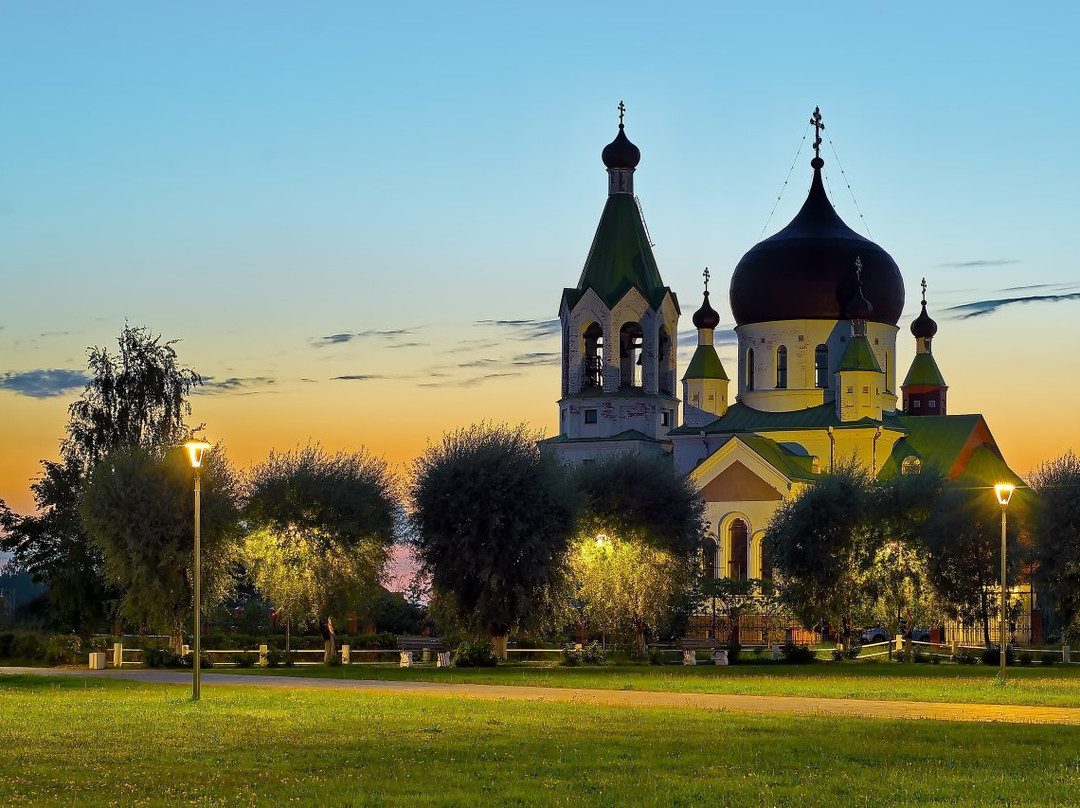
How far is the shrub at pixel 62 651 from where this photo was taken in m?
54.2

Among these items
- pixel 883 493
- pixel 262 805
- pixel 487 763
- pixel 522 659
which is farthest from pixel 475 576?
pixel 262 805

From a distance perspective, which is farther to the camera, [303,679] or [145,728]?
[303,679]

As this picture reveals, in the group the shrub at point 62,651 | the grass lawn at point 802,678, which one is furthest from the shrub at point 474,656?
the shrub at point 62,651

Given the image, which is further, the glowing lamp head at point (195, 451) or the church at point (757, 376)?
the church at point (757, 376)

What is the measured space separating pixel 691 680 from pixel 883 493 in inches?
1043

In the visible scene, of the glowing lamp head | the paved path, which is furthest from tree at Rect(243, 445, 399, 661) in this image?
the glowing lamp head

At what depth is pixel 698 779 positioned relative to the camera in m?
Result: 19.8

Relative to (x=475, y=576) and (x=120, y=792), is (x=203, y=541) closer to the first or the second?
(x=475, y=576)

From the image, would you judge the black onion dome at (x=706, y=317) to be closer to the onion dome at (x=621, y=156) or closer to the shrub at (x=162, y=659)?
the onion dome at (x=621, y=156)

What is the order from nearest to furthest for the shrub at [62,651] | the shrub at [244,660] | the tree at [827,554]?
the shrub at [244,660] < the shrub at [62,651] < the tree at [827,554]

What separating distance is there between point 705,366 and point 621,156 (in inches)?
701

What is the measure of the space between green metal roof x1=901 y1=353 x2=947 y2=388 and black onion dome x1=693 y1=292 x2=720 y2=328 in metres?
13.4

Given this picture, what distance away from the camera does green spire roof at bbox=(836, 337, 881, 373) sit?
9025cm

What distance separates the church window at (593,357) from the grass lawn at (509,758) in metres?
57.1
